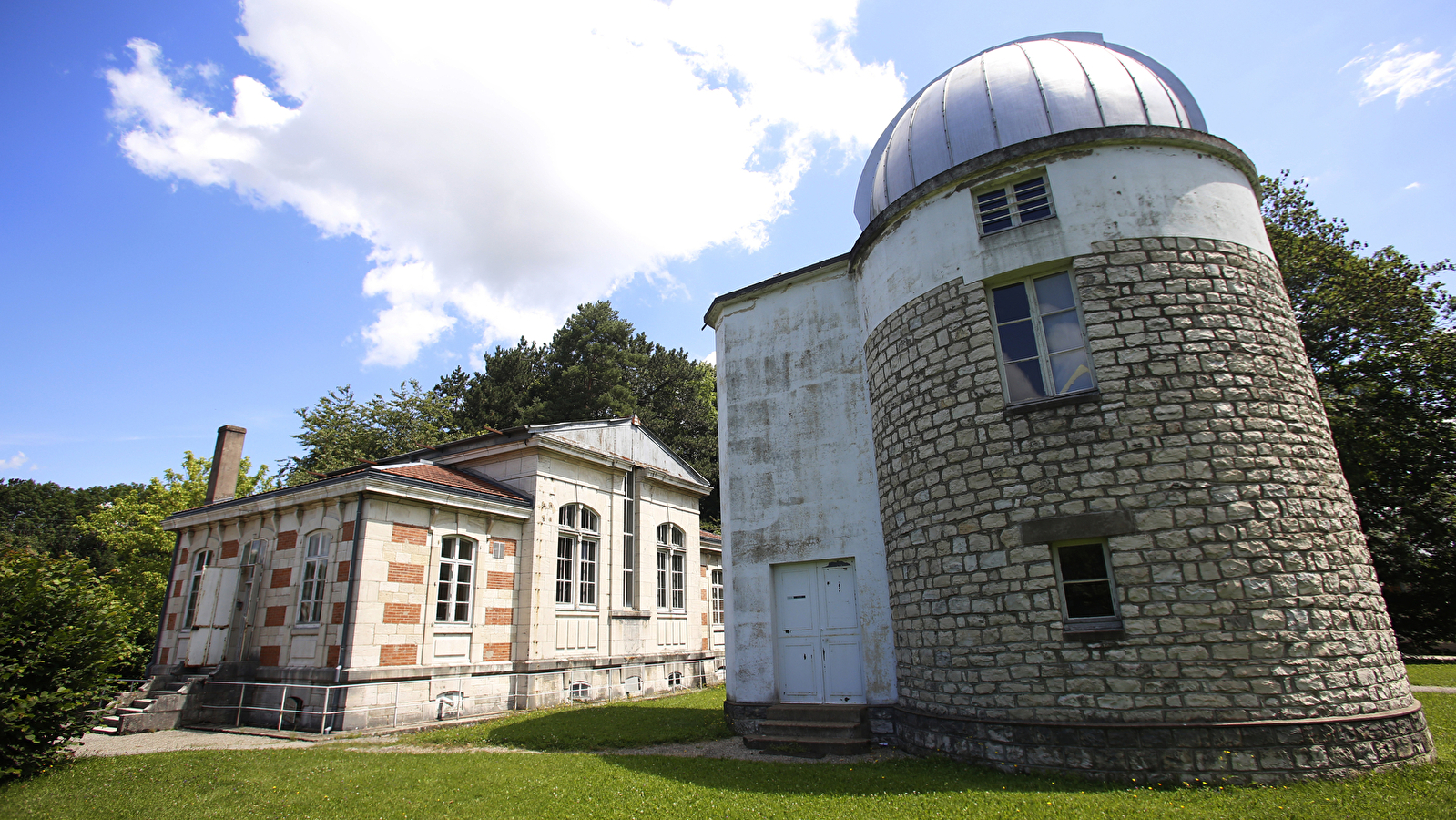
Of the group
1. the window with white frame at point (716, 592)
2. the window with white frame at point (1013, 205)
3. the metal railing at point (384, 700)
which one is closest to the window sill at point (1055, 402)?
the window with white frame at point (1013, 205)

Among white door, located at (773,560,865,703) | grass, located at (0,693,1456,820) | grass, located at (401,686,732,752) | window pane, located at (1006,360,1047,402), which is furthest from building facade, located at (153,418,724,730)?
window pane, located at (1006,360,1047,402)

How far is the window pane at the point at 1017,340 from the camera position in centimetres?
830

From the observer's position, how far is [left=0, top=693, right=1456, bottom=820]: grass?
230 inches

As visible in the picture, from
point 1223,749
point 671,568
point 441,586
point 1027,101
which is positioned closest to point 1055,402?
point 1223,749

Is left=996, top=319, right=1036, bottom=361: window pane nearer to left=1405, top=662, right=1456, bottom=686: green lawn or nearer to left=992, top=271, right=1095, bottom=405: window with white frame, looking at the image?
left=992, top=271, right=1095, bottom=405: window with white frame

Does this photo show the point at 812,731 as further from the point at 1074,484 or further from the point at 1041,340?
the point at 1041,340

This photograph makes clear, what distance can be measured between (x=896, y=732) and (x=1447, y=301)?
66.0ft

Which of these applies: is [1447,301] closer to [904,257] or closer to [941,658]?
[904,257]

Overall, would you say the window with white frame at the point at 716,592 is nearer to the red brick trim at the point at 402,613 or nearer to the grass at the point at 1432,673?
the red brick trim at the point at 402,613

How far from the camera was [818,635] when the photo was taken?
33.8ft

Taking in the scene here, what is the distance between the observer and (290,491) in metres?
12.9

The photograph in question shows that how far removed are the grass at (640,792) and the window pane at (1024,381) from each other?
13.8 ft

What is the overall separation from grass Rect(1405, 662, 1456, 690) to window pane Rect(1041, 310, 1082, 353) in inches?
480

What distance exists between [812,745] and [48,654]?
9.25 meters
